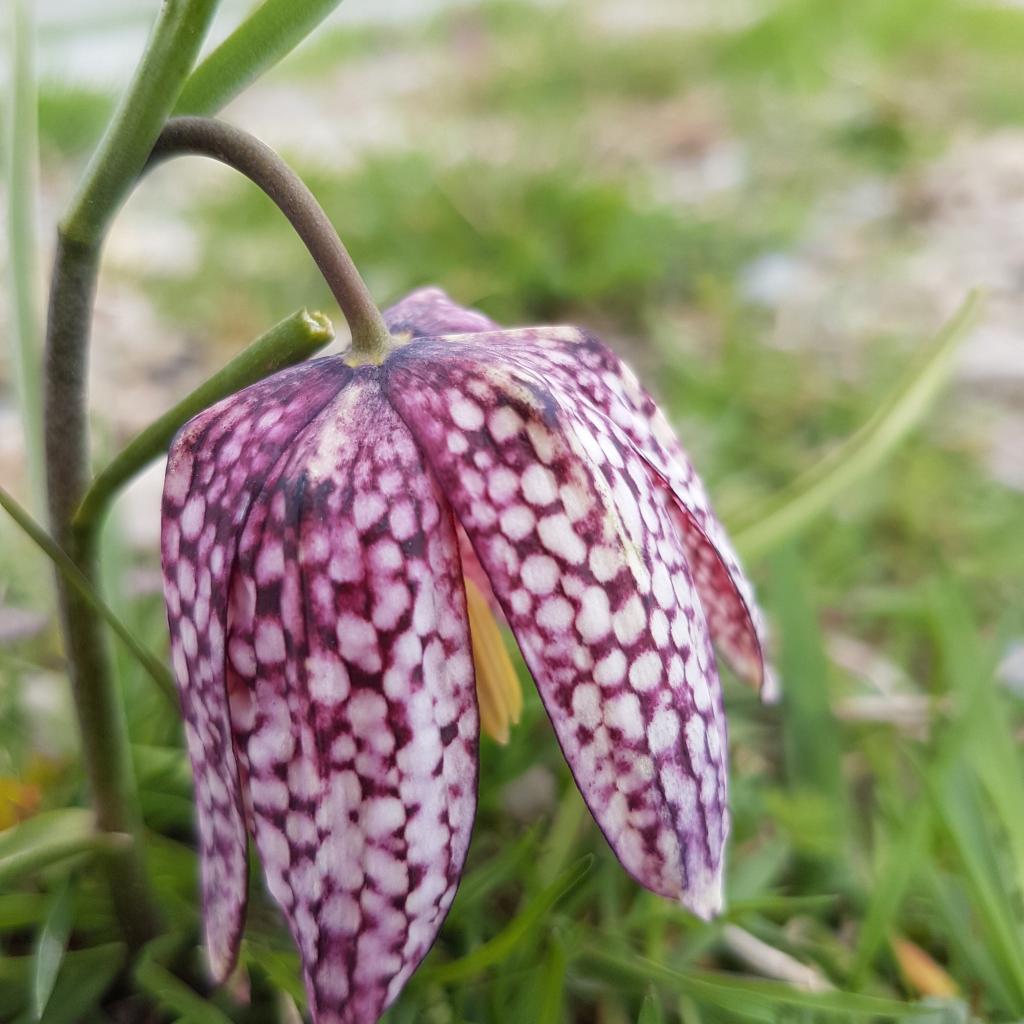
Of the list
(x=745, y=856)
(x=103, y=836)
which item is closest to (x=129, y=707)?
(x=103, y=836)

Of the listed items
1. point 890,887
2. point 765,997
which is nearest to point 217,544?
point 765,997

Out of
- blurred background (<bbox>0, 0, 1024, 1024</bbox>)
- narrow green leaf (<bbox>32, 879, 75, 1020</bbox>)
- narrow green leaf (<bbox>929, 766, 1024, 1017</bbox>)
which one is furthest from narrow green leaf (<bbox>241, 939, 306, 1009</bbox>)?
narrow green leaf (<bbox>929, 766, 1024, 1017</bbox>)

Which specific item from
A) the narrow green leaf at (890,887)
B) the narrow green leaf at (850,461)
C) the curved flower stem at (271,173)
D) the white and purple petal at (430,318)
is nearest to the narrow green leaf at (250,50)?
the curved flower stem at (271,173)

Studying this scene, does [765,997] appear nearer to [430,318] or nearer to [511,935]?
[511,935]

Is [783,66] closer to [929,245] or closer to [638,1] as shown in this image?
[929,245]

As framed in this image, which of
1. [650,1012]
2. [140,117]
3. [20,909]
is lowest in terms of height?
[650,1012]

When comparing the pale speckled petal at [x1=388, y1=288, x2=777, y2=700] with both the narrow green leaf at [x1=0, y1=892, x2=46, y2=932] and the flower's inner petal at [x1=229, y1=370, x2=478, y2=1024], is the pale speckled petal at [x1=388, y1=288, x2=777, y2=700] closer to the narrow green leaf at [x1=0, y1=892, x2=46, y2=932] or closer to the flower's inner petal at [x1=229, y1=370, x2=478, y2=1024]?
the flower's inner petal at [x1=229, y1=370, x2=478, y2=1024]

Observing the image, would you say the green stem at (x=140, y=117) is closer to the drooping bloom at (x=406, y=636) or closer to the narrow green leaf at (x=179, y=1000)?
the drooping bloom at (x=406, y=636)
